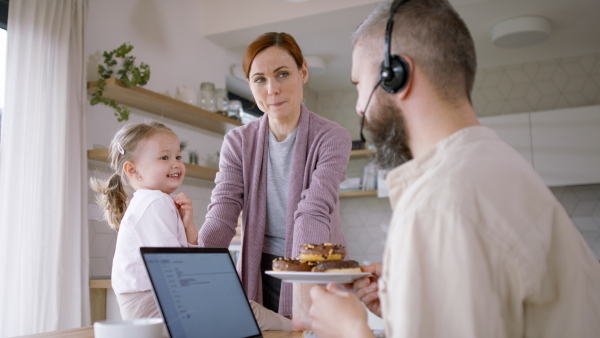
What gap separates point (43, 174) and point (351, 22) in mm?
2479

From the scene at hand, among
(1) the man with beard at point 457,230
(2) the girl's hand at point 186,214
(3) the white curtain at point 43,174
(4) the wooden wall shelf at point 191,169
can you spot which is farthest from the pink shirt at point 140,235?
(4) the wooden wall shelf at point 191,169

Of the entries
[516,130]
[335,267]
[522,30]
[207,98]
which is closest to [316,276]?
[335,267]

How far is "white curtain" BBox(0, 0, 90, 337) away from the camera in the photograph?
2.87 metres

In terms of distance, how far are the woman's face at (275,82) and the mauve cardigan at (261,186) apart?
0.23 feet

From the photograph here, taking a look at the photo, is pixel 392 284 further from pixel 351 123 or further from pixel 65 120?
pixel 351 123

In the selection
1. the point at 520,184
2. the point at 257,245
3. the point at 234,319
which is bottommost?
the point at 234,319

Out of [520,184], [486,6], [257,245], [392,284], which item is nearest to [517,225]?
[520,184]

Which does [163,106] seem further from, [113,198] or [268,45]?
[268,45]

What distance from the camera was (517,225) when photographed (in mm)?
735

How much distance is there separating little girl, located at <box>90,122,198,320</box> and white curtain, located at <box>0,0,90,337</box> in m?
1.14

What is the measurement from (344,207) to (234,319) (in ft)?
16.9

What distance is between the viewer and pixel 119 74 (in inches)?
134

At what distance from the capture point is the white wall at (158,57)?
348 centimetres

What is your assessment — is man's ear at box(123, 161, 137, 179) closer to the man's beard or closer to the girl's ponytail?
the girl's ponytail
